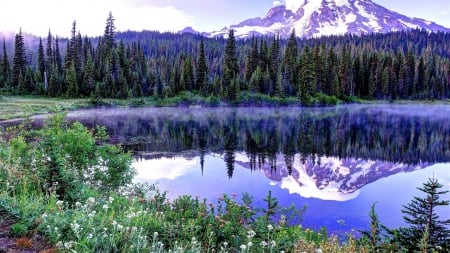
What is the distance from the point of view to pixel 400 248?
907 centimetres

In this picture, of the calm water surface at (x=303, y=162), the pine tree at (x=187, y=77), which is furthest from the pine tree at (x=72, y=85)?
the calm water surface at (x=303, y=162)

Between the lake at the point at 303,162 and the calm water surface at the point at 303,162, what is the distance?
6 cm

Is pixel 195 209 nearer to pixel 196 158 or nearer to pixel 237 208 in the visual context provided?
pixel 237 208

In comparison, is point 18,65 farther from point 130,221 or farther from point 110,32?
point 130,221

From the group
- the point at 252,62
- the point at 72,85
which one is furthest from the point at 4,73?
the point at 252,62

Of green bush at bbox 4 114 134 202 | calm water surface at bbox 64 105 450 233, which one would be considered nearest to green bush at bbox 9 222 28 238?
green bush at bbox 4 114 134 202

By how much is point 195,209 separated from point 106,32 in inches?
4135

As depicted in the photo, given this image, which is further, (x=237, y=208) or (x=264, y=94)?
(x=264, y=94)

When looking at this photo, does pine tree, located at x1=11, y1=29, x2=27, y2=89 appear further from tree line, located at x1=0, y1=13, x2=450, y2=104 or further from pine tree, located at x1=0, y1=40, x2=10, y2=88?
pine tree, located at x1=0, y1=40, x2=10, y2=88

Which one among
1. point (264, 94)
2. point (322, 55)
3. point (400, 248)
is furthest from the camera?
point (322, 55)

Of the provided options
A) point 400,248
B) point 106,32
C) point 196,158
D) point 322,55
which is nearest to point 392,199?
point 400,248

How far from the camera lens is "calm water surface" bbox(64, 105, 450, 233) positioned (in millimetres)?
19391

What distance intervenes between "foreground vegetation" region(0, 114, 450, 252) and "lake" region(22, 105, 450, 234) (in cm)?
261

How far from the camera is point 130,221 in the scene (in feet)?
25.8
